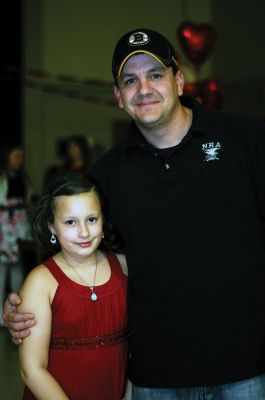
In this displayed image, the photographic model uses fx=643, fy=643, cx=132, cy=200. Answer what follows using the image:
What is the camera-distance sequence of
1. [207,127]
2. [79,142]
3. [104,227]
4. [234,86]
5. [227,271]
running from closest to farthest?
[227,271] → [207,127] → [104,227] → [79,142] → [234,86]

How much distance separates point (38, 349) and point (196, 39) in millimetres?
5465

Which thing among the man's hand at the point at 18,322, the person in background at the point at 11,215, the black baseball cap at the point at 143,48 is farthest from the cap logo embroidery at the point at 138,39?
the person in background at the point at 11,215

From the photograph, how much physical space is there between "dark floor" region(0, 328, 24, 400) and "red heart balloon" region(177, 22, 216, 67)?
362 centimetres

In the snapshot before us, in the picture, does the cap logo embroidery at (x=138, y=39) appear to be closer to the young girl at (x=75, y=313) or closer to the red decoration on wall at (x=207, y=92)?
the young girl at (x=75, y=313)

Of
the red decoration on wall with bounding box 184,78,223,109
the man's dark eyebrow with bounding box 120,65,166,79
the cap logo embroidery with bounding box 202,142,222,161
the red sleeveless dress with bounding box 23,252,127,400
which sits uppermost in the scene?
the red decoration on wall with bounding box 184,78,223,109

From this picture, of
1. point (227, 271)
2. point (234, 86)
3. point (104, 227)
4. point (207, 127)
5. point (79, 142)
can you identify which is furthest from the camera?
point (234, 86)

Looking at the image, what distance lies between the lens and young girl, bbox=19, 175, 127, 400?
1975 mm

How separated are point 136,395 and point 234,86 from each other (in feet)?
29.6

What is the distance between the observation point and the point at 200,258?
74.2 inches

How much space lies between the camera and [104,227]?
2158mm

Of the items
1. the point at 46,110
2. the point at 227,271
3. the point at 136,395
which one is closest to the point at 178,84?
the point at 227,271

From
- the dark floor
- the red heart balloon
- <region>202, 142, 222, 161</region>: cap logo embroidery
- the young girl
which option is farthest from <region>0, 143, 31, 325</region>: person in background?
<region>202, 142, 222, 161</region>: cap logo embroidery

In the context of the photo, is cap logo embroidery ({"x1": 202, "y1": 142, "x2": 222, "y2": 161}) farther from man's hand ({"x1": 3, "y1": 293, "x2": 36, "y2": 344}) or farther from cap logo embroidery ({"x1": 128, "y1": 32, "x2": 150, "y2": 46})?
man's hand ({"x1": 3, "y1": 293, "x2": 36, "y2": 344})

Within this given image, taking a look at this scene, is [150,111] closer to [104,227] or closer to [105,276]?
[104,227]
